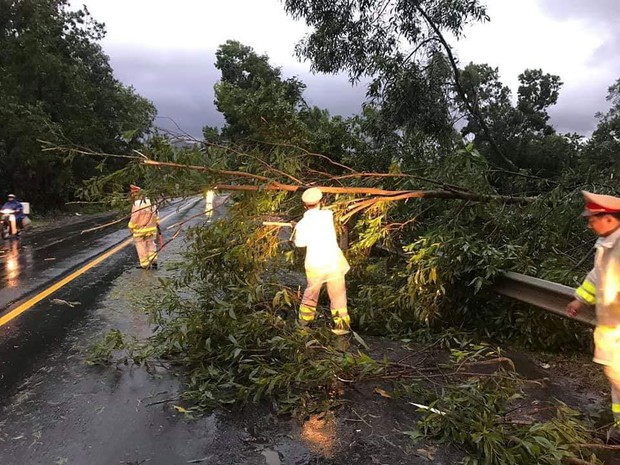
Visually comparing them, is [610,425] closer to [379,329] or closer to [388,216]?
[379,329]

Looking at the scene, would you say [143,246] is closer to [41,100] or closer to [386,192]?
[386,192]

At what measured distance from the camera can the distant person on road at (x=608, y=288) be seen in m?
3.32

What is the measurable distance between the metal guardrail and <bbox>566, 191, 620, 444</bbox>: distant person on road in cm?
46

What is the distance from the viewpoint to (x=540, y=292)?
4.53 meters

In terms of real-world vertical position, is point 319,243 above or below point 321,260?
above

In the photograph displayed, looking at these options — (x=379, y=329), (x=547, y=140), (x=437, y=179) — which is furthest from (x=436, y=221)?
(x=547, y=140)

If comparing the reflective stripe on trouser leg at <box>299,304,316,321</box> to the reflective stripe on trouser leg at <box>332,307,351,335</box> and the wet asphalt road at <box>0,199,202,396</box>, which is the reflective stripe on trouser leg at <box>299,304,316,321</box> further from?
the wet asphalt road at <box>0,199,202,396</box>

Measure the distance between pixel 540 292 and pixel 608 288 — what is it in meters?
1.19

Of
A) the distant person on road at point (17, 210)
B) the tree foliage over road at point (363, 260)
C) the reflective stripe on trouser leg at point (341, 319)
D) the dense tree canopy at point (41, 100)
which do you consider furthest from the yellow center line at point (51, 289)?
the dense tree canopy at point (41, 100)

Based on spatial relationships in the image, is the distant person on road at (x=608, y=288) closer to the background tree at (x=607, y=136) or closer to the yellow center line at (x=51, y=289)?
the yellow center line at (x=51, y=289)

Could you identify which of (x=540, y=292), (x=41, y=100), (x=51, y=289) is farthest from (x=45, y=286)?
(x=41, y=100)

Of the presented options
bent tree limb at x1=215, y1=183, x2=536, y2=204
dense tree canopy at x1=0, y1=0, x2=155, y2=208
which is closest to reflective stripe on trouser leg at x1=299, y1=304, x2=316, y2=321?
bent tree limb at x1=215, y1=183, x2=536, y2=204

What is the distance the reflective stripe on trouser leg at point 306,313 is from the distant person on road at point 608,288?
8.56ft

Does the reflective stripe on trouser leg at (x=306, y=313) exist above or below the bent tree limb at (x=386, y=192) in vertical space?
below
